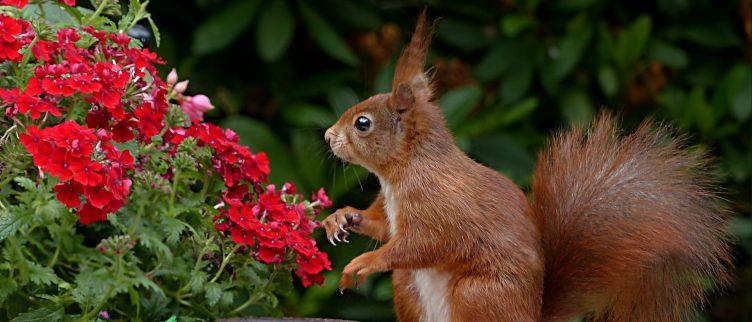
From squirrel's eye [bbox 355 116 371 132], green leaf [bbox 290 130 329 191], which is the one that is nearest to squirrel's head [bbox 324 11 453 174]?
squirrel's eye [bbox 355 116 371 132]

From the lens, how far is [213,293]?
1.44 m

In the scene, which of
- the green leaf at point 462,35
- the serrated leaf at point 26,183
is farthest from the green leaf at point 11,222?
the green leaf at point 462,35

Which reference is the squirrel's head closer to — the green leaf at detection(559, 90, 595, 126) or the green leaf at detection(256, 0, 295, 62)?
the green leaf at detection(256, 0, 295, 62)

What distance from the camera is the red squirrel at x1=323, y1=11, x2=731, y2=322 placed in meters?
1.49

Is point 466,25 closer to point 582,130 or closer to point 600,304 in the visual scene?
point 582,130

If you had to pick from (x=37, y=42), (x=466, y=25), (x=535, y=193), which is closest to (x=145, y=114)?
(x=37, y=42)

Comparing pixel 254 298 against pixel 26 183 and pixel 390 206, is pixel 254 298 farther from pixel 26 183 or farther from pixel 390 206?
pixel 26 183

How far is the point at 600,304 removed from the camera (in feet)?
5.32

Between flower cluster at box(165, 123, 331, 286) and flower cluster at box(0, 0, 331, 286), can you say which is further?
flower cluster at box(165, 123, 331, 286)

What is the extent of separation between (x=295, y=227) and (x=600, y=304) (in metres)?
0.46

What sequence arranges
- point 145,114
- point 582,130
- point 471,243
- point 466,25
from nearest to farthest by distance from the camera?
point 145,114 → point 471,243 → point 582,130 → point 466,25

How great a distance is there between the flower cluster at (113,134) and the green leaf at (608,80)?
4.37 feet

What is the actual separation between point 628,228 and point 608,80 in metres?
1.30

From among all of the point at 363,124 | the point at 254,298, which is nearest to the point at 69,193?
the point at 254,298
